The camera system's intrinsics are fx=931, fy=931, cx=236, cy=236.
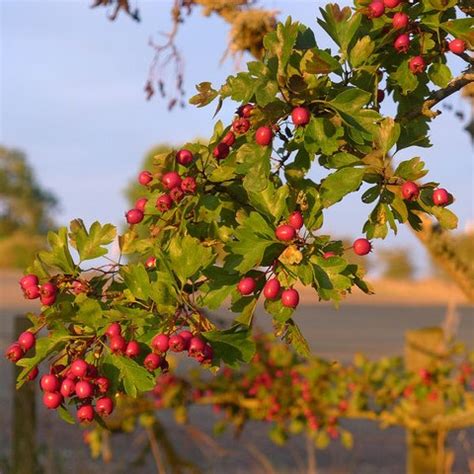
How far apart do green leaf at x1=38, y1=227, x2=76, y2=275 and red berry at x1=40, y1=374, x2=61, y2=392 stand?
0.86 ft

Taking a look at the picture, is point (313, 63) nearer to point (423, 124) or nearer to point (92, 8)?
point (423, 124)

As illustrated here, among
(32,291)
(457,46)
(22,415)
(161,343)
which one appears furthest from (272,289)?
(22,415)

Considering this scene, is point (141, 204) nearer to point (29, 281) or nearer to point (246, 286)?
point (29, 281)

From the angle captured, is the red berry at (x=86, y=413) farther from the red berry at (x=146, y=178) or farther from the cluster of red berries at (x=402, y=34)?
the cluster of red berries at (x=402, y=34)

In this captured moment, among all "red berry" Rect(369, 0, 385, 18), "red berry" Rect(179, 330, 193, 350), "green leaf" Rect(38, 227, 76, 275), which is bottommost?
"red berry" Rect(179, 330, 193, 350)

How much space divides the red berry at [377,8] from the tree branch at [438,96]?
252mm

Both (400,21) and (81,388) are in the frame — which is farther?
(400,21)

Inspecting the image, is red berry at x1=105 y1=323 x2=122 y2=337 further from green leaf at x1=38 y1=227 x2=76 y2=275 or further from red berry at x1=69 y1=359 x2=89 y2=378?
green leaf at x1=38 y1=227 x2=76 y2=275

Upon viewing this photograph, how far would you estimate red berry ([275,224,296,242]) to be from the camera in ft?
6.55

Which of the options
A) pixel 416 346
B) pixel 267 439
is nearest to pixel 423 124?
pixel 416 346

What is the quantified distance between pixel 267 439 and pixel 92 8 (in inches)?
330

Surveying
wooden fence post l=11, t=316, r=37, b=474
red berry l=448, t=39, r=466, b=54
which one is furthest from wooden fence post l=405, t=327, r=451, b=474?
red berry l=448, t=39, r=466, b=54

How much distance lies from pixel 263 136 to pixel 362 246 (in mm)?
347

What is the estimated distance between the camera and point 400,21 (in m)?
2.31
